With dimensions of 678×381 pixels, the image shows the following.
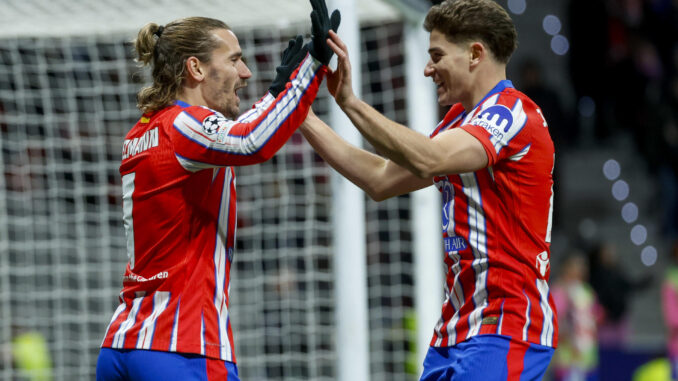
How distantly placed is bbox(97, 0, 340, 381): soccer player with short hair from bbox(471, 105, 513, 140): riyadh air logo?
53 centimetres

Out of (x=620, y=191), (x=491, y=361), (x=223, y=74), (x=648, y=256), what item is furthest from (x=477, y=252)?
(x=620, y=191)

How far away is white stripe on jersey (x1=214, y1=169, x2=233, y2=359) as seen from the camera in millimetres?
2789

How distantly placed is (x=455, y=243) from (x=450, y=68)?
0.61 meters

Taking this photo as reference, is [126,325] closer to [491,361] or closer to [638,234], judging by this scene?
[491,361]

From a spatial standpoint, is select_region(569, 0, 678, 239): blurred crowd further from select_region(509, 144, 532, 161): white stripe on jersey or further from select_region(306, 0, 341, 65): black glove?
select_region(306, 0, 341, 65): black glove

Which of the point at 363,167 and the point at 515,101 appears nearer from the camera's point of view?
the point at 515,101

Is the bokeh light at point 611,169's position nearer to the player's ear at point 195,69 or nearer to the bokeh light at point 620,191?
the bokeh light at point 620,191

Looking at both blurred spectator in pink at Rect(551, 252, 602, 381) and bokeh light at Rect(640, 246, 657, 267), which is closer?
blurred spectator in pink at Rect(551, 252, 602, 381)

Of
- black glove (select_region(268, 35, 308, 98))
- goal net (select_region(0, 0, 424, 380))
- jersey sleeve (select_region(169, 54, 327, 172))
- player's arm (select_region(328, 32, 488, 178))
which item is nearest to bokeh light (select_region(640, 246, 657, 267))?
goal net (select_region(0, 0, 424, 380))

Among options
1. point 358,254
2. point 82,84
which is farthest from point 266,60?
point 358,254

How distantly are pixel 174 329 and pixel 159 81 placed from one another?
814mm

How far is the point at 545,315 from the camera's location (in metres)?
2.88

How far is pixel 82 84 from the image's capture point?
7.70 meters

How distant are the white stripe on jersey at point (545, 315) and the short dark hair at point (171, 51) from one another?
1313mm
